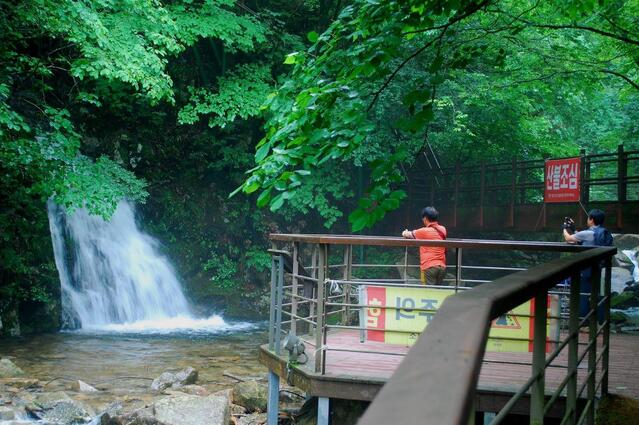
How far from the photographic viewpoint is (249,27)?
16.1 m

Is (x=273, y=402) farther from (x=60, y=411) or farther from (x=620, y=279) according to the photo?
(x=620, y=279)

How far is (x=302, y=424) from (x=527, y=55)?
32.2 feet

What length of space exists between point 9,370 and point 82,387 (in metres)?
1.35

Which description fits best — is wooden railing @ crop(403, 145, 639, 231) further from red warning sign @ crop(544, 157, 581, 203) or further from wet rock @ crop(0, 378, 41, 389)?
wet rock @ crop(0, 378, 41, 389)

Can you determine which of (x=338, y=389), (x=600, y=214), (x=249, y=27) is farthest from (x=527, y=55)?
(x=338, y=389)

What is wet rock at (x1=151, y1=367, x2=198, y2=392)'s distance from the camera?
379 inches

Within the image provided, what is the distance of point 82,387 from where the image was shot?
948cm

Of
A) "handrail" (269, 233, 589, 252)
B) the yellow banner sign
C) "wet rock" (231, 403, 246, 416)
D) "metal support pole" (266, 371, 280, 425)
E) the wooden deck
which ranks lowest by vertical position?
"wet rock" (231, 403, 246, 416)

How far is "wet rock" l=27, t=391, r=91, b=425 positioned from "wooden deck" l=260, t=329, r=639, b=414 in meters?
2.61

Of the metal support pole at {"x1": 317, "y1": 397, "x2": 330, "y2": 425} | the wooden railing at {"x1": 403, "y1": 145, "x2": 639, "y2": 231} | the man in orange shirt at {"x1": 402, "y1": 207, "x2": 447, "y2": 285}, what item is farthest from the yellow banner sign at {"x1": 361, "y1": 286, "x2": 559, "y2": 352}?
the wooden railing at {"x1": 403, "y1": 145, "x2": 639, "y2": 231}

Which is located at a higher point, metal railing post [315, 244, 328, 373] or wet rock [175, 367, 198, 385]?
metal railing post [315, 244, 328, 373]

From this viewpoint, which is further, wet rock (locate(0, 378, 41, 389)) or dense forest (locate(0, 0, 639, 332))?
wet rock (locate(0, 378, 41, 389))

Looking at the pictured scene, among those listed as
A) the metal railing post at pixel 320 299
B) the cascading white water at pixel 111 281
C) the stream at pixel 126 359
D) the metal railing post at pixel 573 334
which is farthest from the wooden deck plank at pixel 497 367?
the cascading white water at pixel 111 281

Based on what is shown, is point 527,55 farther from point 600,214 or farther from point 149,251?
point 149,251
